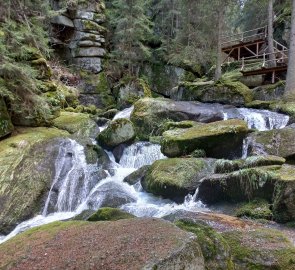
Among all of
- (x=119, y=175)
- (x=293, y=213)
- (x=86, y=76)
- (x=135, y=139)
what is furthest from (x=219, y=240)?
(x=86, y=76)

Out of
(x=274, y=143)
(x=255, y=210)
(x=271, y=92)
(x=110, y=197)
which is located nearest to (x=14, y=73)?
(x=110, y=197)

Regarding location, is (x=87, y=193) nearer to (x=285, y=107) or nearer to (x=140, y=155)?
(x=140, y=155)

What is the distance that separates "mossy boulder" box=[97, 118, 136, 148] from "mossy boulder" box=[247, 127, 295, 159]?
449 cm

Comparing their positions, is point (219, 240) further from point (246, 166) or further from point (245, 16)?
point (245, 16)

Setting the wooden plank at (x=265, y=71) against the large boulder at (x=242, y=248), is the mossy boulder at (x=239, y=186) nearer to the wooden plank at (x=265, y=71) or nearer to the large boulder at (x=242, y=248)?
the large boulder at (x=242, y=248)

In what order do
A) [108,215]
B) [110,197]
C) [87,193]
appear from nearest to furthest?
[108,215] < [110,197] < [87,193]

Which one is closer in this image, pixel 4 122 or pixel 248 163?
pixel 248 163

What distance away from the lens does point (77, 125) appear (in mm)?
13258

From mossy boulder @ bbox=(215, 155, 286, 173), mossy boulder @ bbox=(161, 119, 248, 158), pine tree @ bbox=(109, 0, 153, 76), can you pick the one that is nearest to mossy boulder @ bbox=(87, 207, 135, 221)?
mossy boulder @ bbox=(215, 155, 286, 173)

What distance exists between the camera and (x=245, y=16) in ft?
107

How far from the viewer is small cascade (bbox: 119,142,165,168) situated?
11.6 metres

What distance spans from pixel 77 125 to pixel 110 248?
34.3 ft

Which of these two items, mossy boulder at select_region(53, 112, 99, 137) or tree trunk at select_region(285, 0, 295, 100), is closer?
mossy boulder at select_region(53, 112, 99, 137)

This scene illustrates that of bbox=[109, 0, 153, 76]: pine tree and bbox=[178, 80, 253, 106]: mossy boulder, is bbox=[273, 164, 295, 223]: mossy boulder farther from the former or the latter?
bbox=[109, 0, 153, 76]: pine tree
